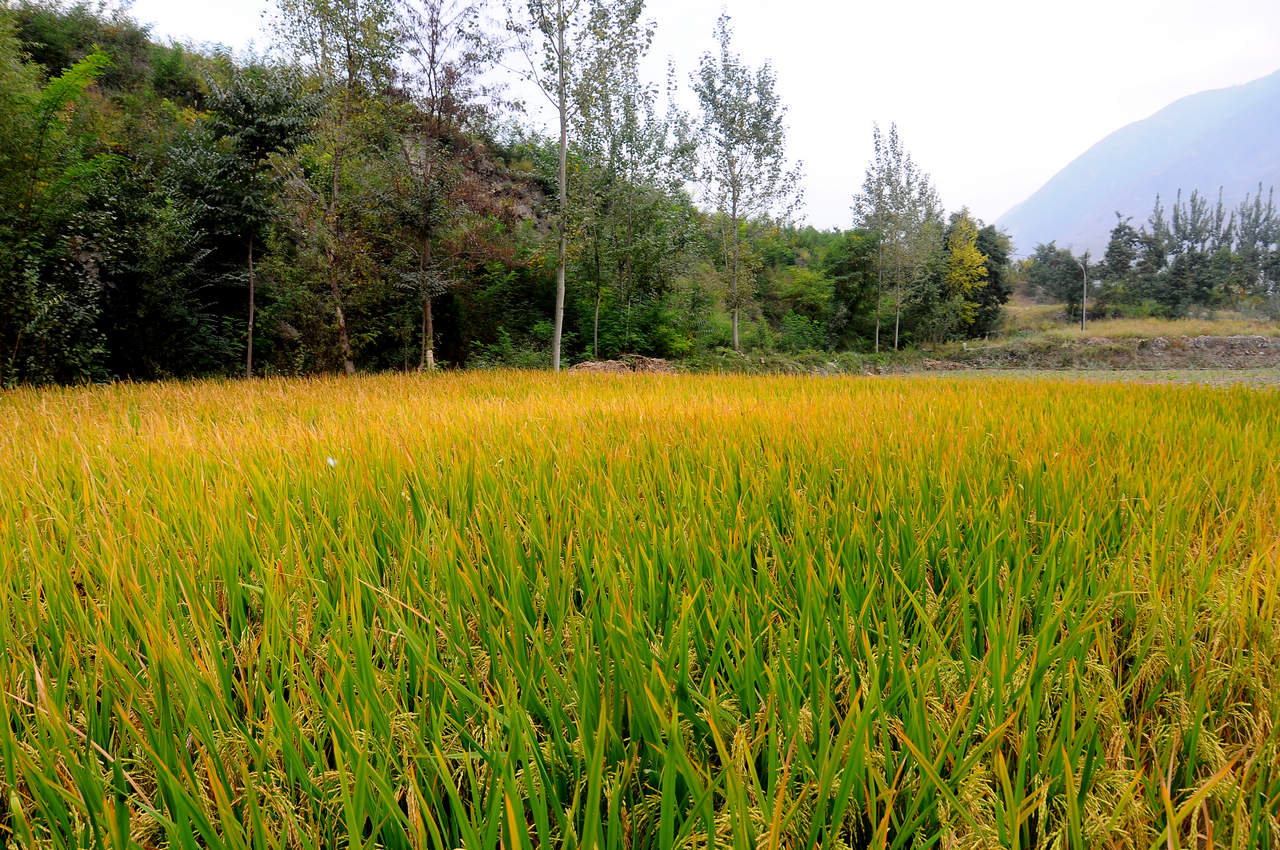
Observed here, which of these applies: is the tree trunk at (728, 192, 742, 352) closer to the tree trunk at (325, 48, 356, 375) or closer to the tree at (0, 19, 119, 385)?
the tree trunk at (325, 48, 356, 375)

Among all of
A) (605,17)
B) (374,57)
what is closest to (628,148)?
(605,17)

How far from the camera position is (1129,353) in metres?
21.0

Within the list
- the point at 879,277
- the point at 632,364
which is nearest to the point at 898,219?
the point at 879,277

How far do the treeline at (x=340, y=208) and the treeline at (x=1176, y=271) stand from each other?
28.0m

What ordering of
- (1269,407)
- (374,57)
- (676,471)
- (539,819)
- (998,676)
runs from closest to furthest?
(539,819)
(998,676)
(676,471)
(1269,407)
(374,57)

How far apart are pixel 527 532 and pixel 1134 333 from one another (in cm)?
3002

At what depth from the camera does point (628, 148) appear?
15.8 metres

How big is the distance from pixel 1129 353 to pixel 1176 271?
1724cm

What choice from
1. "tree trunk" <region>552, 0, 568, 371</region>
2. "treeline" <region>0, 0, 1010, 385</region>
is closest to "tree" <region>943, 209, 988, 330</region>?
"treeline" <region>0, 0, 1010, 385</region>

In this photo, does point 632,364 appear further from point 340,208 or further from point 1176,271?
point 1176,271

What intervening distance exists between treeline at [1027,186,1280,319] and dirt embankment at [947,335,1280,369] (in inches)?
458

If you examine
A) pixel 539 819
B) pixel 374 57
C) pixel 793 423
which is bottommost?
pixel 539 819

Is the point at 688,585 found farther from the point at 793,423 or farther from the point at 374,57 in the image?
the point at 374,57

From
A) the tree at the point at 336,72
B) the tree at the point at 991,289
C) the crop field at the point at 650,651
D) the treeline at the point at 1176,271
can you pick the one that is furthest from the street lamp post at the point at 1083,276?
the crop field at the point at 650,651
